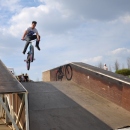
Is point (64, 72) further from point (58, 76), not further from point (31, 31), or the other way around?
point (31, 31)

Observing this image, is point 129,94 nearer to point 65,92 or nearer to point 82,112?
point 82,112

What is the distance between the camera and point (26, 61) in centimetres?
1095

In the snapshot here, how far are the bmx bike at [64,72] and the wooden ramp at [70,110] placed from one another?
1910 millimetres

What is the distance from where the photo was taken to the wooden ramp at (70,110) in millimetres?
6449

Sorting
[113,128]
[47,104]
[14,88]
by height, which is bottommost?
[113,128]

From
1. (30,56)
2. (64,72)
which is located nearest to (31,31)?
(30,56)

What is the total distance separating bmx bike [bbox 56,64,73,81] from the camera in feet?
37.8

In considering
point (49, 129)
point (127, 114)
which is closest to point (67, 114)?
point (49, 129)

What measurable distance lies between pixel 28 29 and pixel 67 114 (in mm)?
4701

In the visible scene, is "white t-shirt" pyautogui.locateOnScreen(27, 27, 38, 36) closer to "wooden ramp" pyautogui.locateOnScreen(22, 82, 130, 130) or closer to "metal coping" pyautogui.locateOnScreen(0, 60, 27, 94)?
"wooden ramp" pyautogui.locateOnScreen(22, 82, 130, 130)

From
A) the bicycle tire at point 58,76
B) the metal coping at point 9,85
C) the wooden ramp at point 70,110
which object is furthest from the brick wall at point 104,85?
the metal coping at point 9,85

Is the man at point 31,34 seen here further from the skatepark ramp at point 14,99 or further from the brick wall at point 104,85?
the skatepark ramp at point 14,99

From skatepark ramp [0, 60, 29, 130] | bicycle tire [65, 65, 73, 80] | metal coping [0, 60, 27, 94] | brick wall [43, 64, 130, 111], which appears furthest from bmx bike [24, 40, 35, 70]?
metal coping [0, 60, 27, 94]

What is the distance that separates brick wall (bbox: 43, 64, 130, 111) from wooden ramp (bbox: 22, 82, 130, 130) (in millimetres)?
225
